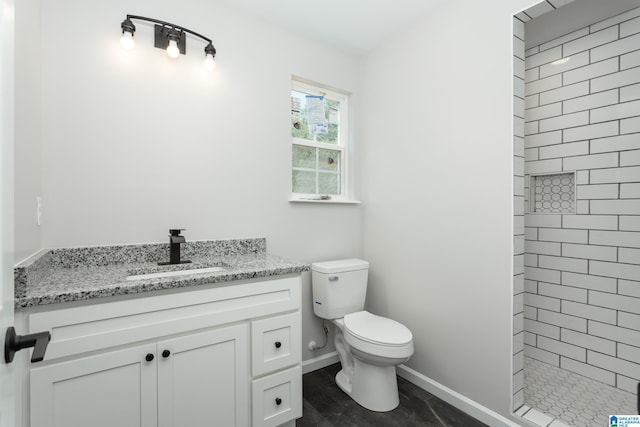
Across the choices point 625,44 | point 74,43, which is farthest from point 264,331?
point 625,44

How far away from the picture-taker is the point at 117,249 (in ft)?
5.29

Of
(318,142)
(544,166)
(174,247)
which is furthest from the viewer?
(318,142)

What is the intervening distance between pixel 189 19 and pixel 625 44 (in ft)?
8.87

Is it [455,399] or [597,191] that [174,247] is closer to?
[455,399]

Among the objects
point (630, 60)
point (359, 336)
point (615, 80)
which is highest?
point (630, 60)

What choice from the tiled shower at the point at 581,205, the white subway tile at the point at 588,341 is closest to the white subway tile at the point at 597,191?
the tiled shower at the point at 581,205

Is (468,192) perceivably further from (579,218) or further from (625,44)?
(625,44)

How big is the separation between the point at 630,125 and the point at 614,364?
153 cm

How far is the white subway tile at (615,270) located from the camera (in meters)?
1.91

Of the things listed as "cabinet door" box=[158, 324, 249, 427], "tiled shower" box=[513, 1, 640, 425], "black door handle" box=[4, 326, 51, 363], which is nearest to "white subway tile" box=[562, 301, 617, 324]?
"tiled shower" box=[513, 1, 640, 425]

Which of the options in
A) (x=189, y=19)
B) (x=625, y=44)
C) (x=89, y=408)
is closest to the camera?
(x=89, y=408)

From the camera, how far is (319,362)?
231cm

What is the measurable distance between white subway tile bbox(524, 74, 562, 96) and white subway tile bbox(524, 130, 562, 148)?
34 centimetres

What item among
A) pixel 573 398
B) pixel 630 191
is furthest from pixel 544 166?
pixel 573 398
